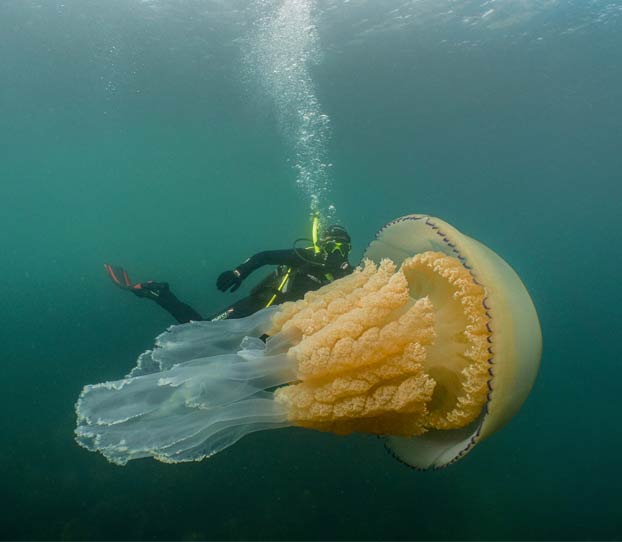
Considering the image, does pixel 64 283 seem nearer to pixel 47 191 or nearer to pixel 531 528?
pixel 531 528

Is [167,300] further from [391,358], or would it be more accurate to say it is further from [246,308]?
[391,358]

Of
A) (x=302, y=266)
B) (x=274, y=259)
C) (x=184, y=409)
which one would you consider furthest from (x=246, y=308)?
(x=184, y=409)

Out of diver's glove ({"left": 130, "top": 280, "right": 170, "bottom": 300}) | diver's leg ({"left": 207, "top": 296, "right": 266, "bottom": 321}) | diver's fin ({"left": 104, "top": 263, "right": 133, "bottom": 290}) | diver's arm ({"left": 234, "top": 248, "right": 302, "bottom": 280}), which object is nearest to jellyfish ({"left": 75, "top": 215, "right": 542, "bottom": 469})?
diver's arm ({"left": 234, "top": 248, "right": 302, "bottom": 280})

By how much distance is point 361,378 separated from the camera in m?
2.04

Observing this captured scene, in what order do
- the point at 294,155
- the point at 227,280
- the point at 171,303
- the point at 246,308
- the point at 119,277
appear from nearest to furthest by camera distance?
the point at 227,280 < the point at 246,308 < the point at 171,303 < the point at 119,277 < the point at 294,155

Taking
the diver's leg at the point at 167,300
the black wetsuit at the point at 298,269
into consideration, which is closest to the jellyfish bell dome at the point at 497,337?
the black wetsuit at the point at 298,269

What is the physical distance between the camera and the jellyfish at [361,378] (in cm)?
194

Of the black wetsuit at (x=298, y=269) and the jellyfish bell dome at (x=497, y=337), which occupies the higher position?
the jellyfish bell dome at (x=497, y=337)

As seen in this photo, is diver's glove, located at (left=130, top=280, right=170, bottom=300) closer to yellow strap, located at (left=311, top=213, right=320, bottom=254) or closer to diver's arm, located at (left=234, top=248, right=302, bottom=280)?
diver's arm, located at (left=234, top=248, right=302, bottom=280)

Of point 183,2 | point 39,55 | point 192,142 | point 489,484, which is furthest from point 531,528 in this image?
point 192,142

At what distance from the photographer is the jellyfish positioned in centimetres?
194

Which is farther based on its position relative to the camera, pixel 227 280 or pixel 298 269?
pixel 298 269

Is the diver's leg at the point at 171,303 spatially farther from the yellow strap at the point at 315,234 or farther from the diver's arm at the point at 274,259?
the yellow strap at the point at 315,234

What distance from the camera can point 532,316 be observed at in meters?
1.92
